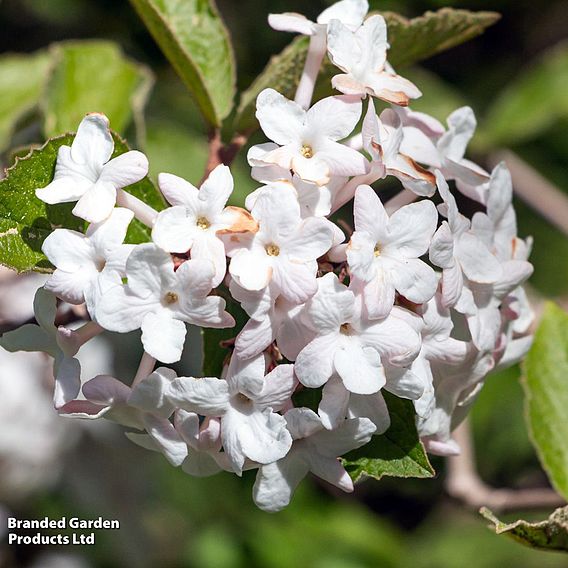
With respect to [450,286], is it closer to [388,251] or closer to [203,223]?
[388,251]

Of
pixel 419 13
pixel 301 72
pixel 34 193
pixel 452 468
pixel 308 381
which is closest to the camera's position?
pixel 308 381

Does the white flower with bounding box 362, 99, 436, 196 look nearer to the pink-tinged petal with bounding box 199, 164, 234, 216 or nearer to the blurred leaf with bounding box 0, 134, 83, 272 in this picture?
the pink-tinged petal with bounding box 199, 164, 234, 216

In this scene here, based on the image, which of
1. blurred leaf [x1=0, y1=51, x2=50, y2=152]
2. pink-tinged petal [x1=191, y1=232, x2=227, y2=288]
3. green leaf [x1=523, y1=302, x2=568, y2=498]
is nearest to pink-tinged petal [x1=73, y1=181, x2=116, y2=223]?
pink-tinged petal [x1=191, y1=232, x2=227, y2=288]

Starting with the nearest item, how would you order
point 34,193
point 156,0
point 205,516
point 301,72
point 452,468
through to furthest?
point 34,193 < point 301,72 < point 156,0 < point 452,468 < point 205,516

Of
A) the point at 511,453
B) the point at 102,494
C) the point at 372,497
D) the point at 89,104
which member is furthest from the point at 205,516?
the point at 89,104

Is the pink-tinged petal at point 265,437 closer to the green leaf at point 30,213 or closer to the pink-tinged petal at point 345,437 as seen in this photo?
the pink-tinged petal at point 345,437

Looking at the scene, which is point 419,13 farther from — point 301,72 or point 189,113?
point 301,72
